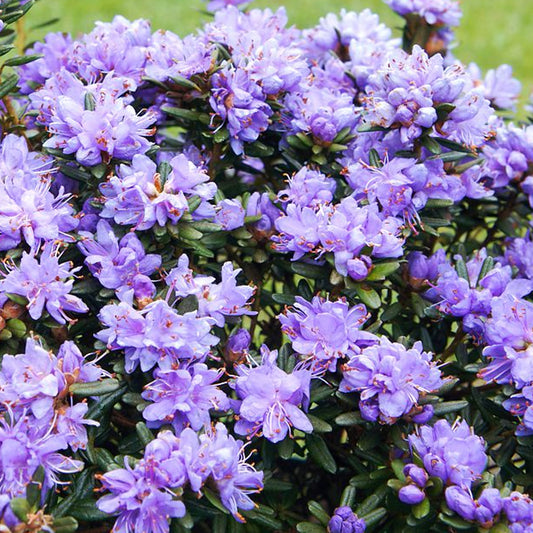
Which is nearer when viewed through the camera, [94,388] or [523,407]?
[94,388]

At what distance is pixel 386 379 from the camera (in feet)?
6.64

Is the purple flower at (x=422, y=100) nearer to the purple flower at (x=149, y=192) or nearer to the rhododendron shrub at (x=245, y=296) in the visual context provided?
the rhododendron shrub at (x=245, y=296)

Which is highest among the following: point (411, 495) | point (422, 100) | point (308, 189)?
point (422, 100)

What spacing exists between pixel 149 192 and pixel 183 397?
20.5 inches

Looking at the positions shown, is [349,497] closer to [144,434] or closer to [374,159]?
[144,434]

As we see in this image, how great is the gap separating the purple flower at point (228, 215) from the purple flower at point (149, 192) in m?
0.14

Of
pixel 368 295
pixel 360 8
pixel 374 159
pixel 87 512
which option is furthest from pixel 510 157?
pixel 360 8

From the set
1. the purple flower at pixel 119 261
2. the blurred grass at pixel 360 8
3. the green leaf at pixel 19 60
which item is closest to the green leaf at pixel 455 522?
the purple flower at pixel 119 261

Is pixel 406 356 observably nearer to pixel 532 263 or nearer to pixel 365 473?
pixel 365 473

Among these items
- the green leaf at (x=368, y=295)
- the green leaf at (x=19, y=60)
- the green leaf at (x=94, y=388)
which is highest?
the green leaf at (x=19, y=60)

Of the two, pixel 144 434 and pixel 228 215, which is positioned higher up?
pixel 228 215

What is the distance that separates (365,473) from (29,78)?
1.63 m

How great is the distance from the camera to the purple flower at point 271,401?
2.01 meters

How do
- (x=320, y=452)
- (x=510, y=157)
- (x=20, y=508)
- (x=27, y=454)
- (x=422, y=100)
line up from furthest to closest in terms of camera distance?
(x=510, y=157) → (x=422, y=100) → (x=320, y=452) → (x=27, y=454) → (x=20, y=508)
